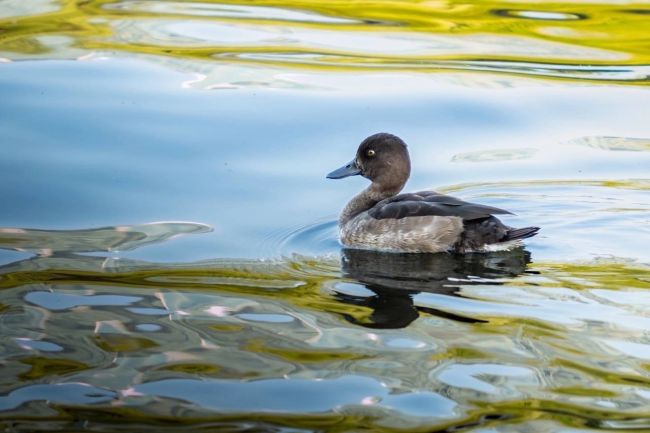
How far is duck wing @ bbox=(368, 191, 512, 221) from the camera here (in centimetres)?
905

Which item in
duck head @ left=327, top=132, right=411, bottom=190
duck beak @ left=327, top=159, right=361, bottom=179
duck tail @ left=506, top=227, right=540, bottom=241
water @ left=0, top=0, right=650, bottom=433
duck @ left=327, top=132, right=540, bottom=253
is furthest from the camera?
duck beak @ left=327, top=159, right=361, bottom=179

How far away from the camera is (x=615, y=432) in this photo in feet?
18.7

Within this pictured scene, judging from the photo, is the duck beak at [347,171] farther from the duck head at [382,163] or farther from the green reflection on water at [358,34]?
the green reflection on water at [358,34]

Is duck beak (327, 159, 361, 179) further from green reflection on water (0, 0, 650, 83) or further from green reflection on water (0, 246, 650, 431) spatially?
green reflection on water (0, 0, 650, 83)

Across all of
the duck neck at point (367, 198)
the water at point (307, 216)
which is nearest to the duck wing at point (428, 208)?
the duck neck at point (367, 198)

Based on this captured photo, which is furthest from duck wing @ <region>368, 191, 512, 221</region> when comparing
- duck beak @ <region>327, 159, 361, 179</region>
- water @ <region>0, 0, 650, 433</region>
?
duck beak @ <region>327, 159, 361, 179</region>

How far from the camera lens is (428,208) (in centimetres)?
924

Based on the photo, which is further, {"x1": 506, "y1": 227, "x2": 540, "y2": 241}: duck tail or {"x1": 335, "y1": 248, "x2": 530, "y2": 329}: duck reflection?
{"x1": 506, "y1": 227, "x2": 540, "y2": 241}: duck tail

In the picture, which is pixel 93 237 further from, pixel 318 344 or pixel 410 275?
pixel 318 344

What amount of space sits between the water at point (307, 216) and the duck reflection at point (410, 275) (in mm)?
34

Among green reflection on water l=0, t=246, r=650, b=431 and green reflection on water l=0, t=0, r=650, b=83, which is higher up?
green reflection on water l=0, t=0, r=650, b=83

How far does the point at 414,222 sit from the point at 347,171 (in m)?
1.17

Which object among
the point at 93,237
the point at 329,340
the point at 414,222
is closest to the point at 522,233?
the point at 414,222

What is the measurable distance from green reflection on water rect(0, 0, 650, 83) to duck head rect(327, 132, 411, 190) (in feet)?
13.0
